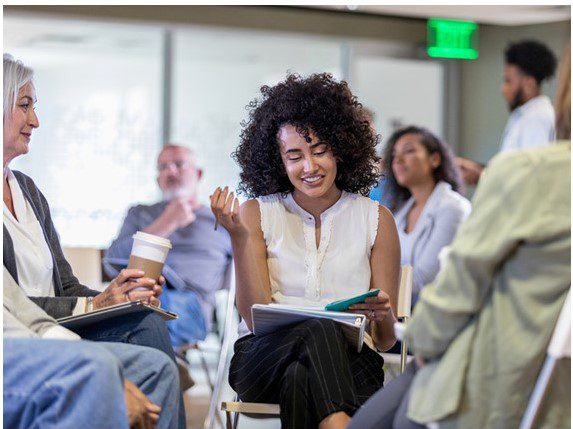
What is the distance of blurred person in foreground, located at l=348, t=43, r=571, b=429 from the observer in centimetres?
182

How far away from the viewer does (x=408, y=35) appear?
327 inches

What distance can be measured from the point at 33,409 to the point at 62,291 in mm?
825

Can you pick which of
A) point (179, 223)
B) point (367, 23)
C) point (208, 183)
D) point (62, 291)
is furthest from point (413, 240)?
point (367, 23)

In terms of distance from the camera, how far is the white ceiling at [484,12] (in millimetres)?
7543

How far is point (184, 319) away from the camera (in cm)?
489

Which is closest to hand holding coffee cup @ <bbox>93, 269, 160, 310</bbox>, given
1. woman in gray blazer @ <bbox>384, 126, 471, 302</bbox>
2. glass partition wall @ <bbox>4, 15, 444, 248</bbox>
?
woman in gray blazer @ <bbox>384, 126, 471, 302</bbox>

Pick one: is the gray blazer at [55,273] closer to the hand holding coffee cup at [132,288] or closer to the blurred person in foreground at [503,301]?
the hand holding coffee cup at [132,288]

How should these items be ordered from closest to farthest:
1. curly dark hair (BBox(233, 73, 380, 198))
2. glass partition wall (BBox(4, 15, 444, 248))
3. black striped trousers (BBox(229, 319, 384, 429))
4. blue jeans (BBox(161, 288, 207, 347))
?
1. black striped trousers (BBox(229, 319, 384, 429))
2. curly dark hair (BBox(233, 73, 380, 198))
3. blue jeans (BBox(161, 288, 207, 347))
4. glass partition wall (BBox(4, 15, 444, 248))

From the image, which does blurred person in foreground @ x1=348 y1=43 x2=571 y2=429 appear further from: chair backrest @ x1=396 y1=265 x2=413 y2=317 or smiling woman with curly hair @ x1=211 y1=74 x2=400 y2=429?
chair backrest @ x1=396 y1=265 x2=413 y2=317

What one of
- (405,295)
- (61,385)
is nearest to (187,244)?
(405,295)

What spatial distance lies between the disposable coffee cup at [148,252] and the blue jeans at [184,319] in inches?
81.7

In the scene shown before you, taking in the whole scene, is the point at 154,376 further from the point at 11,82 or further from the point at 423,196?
the point at 423,196

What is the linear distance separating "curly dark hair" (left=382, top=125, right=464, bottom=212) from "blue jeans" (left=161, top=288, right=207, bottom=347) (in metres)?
1.15

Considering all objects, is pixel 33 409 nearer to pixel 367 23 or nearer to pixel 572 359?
pixel 572 359
